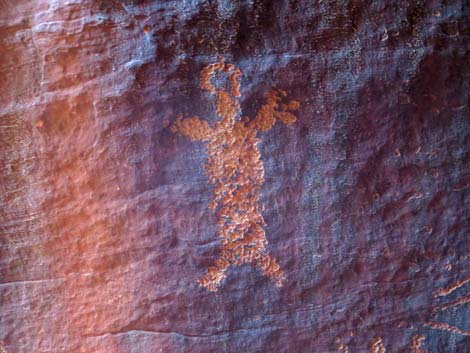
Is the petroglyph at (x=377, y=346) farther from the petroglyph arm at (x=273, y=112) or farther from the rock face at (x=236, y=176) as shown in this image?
the petroglyph arm at (x=273, y=112)

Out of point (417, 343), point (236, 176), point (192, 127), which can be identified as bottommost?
point (417, 343)

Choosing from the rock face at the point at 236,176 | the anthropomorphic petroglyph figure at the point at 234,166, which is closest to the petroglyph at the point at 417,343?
the rock face at the point at 236,176

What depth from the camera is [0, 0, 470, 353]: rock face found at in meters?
1.03

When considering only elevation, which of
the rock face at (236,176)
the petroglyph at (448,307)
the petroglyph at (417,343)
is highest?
the rock face at (236,176)

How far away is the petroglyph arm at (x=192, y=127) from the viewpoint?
105 cm

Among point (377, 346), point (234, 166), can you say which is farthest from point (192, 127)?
point (377, 346)

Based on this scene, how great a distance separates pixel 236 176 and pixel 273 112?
15 cm

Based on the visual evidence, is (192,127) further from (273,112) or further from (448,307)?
(448,307)

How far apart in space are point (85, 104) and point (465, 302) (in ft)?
2.88

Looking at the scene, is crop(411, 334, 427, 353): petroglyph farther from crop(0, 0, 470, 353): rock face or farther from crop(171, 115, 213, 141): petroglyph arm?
crop(171, 115, 213, 141): petroglyph arm

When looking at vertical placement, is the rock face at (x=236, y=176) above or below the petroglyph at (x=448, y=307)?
above

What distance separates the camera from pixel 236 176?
1060mm

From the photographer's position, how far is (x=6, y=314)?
109 centimetres

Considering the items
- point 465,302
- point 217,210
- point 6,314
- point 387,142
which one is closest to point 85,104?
point 217,210
